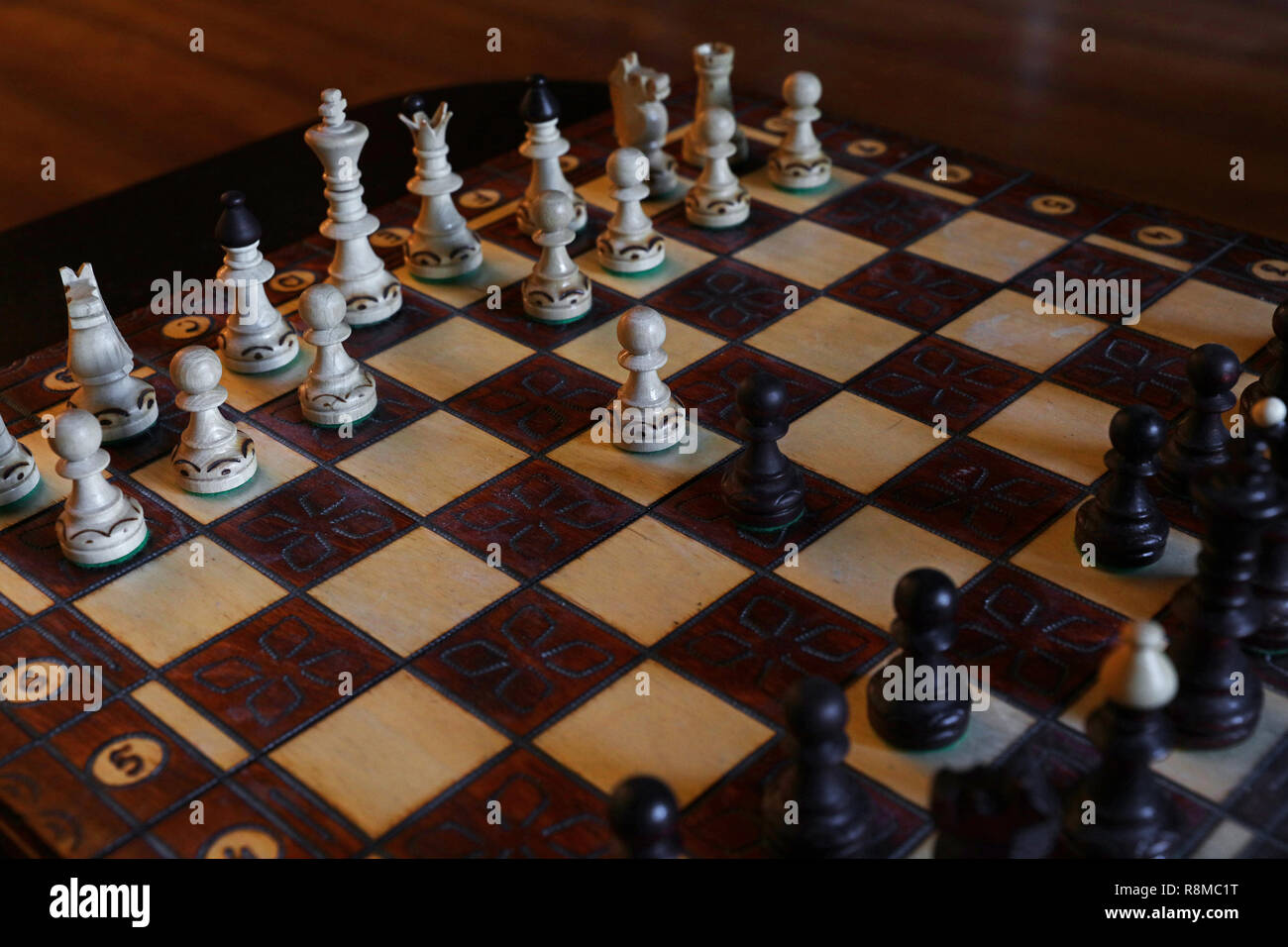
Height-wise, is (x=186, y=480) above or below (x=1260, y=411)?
below

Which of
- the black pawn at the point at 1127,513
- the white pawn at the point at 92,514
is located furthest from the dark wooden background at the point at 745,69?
the white pawn at the point at 92,514

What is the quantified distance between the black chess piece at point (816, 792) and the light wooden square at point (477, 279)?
1.41 meters

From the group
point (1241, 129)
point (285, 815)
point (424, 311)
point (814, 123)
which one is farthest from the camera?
point (1241, 129)

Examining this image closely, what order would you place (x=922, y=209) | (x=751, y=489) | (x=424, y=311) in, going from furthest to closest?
(x=922, y=209) < (x=424, y=311) < (x=751, y=489)

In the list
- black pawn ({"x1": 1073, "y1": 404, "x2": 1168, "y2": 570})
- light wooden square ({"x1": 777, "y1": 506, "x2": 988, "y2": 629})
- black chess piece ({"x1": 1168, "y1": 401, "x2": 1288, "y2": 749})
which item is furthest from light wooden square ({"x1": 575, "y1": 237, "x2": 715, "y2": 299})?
black chess piece ({"x1": 1168, "y1": 401, "x2": 1288, "y2": 749})

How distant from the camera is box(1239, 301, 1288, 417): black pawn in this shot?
218 centimetres

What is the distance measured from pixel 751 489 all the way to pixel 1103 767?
2.30 feet

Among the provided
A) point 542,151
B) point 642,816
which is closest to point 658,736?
point 642,816

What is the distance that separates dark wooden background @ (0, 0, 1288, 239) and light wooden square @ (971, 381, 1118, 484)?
1064mm

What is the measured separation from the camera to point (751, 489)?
2.08m

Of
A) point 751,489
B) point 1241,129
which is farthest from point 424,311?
point 1241,129

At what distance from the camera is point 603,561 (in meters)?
2.04

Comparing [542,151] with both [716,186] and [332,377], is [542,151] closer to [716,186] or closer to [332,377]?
[716,186]
